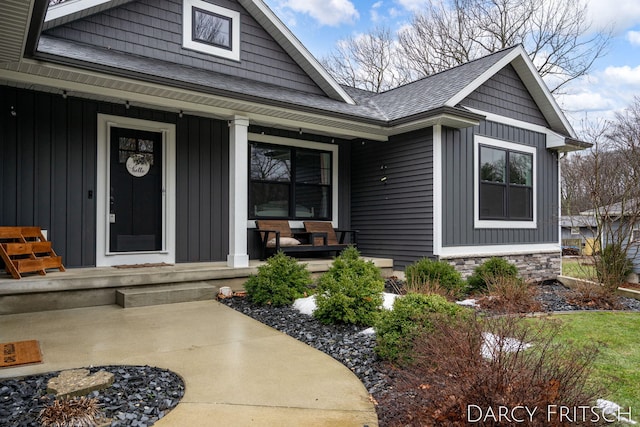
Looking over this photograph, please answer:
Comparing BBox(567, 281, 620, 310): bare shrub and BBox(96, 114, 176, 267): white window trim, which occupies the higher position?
BBox(96, 114, 176, 267): white window trim

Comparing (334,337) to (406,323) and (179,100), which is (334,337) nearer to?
(406,323)

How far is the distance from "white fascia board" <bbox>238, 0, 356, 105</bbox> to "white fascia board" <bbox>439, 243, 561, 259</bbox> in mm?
3568

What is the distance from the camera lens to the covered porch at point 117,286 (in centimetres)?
485

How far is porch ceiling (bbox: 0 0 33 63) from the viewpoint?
3.67 m

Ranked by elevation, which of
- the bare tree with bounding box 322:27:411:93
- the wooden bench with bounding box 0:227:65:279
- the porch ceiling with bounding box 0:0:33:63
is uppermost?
the bare tree with bounding box 322:27:411:93

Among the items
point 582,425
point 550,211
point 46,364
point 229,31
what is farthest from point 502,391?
point 550,211

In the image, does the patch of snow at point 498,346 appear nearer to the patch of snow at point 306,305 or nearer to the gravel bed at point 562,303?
the patch of snow at point 306,305

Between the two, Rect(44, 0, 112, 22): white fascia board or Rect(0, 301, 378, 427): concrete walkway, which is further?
Rect(44, 0, 112, 22): white fascia board

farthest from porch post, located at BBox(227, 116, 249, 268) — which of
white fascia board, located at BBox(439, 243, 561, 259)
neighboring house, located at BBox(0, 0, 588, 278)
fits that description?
white fascia board, located at BBox(439, 243, 561, 259)

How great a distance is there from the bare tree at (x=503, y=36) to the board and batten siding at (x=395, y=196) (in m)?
11.4

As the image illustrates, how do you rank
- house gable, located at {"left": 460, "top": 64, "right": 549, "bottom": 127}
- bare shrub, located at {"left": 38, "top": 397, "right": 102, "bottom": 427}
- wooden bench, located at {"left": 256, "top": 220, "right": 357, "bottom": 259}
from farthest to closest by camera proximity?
house gable, located at {"left": 460, "top": 64, "right": 549, "bottom": 127} → wooden bench, located at {"left": 256, "top": 220, "right": 357, "bottom": 259} → bare shrub, located at {"left": 38, "top": 397, "right": 102, "bottom": 427}

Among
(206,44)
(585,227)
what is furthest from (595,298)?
(585,227)

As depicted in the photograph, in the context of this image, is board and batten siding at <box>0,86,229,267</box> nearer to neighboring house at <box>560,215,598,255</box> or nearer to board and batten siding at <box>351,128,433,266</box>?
board and batten siding at <box>351,128,433,266</box>

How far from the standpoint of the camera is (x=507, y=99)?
9.16 m
